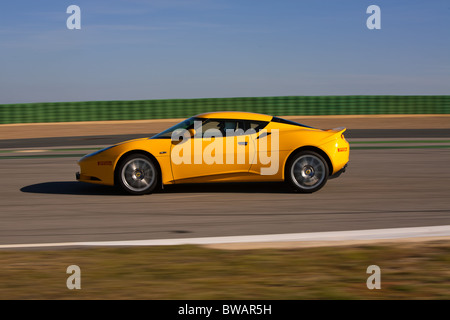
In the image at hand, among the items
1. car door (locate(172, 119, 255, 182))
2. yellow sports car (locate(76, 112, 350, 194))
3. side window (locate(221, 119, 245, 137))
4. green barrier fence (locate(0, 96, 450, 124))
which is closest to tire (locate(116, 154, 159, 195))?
yellow sports car (locate(76, 112, 350, 194))

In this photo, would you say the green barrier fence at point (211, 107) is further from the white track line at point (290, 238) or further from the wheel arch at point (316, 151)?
the white track line at point (290, 238)

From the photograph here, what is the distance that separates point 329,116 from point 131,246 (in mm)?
24803

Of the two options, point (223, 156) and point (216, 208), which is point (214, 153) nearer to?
point (223, 156)

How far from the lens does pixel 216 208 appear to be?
8.15 metres

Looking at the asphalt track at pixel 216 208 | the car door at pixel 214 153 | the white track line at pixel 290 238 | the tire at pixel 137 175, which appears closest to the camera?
the white track line at pixel 290 238

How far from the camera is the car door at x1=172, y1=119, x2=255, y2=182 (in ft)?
29.2

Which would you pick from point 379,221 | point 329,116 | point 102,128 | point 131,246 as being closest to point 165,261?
point 131,246

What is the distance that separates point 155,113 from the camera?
29.2 metres

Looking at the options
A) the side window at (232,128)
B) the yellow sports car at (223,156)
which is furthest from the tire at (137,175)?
the side window at (232,128)

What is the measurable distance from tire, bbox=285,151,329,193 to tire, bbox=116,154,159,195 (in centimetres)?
215

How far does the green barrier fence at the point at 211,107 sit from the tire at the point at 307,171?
19.7 metres

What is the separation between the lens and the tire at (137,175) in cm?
901

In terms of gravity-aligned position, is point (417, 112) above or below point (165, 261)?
above
